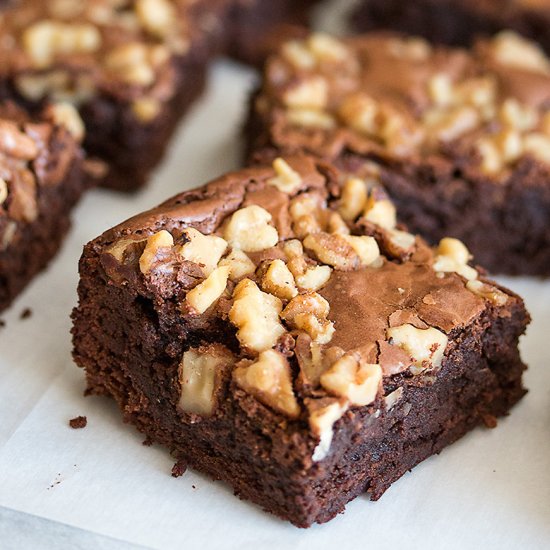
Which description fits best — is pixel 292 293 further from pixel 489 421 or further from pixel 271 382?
pixel 489 421

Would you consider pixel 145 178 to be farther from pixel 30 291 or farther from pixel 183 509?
pixel 183 509

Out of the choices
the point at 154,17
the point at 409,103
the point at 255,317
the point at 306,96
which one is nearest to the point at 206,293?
the point at 255,317

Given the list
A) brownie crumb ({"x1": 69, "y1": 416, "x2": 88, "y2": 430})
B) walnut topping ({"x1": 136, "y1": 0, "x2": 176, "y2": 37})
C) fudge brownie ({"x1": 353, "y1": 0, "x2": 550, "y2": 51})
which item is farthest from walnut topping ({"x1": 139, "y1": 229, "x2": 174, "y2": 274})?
fudge brownie ({"x1": 353, "y1": 0, "x2": 550, "y2": 51})

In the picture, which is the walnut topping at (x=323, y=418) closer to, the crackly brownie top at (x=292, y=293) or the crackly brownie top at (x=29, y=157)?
the crackly brownie top at (x=292, y=293)

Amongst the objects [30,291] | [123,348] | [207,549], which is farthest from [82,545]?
[30,291]

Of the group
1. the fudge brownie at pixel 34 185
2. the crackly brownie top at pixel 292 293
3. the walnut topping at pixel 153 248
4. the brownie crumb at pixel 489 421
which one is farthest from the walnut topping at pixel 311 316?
the fudge brownie at pixel 34 185

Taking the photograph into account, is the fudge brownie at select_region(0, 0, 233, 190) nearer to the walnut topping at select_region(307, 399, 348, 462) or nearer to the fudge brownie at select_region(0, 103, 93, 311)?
the fudge brownie at select_region(0, 103, 93, 311)

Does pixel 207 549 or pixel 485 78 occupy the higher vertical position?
pixel 485 78
